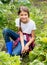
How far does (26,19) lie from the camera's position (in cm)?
459

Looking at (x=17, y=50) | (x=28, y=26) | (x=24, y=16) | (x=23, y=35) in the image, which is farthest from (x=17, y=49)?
(x=24, y=16)

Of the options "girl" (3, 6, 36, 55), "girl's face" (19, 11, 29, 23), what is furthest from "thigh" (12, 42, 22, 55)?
"girl's face" (19, 11, 29, 23)

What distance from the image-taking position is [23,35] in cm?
470

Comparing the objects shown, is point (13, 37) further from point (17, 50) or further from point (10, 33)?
point (17, 50)

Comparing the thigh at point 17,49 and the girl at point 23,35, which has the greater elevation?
the girl at point 23,35

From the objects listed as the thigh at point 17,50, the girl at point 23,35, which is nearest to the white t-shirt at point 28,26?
the girl at point 23,35

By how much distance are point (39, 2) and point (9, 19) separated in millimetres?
2389

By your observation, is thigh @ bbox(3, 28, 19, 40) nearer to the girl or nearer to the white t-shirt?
the girl

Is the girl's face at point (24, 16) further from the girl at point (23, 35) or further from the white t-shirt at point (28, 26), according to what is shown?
the white t-shirt at point (28, 26)

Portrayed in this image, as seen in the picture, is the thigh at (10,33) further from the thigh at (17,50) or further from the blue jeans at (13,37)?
the thigh at (17,50)

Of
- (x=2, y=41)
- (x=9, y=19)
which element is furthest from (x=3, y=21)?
(x=2, y=41)

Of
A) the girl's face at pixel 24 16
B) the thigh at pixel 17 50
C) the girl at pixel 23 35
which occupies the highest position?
the girl's face at pixel 24 16

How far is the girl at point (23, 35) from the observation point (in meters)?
4.54

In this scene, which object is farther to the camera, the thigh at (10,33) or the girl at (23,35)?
the thigh at (10,33)
